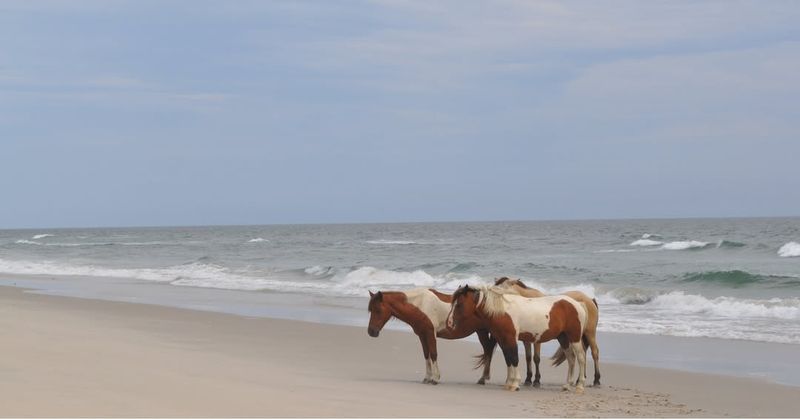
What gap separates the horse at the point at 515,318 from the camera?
9.54 meters

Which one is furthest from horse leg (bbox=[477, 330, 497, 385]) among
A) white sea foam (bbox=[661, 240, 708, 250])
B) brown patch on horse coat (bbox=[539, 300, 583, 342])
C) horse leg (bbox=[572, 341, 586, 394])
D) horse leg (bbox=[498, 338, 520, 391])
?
white sea foam (bbox=[661, 240, 708, 250])

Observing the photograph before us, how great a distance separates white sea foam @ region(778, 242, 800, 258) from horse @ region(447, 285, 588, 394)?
→ 112 feet

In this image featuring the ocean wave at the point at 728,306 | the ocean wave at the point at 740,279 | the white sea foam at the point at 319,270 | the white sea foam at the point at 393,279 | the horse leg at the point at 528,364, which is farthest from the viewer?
the white sea foam at the point at 319,270

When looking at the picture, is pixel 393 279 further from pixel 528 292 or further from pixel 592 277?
pixel 528 292

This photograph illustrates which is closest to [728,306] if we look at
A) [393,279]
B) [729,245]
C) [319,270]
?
[393,279]

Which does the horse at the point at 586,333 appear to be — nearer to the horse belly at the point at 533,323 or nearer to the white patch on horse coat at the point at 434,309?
the horse belly at the point at 533,323

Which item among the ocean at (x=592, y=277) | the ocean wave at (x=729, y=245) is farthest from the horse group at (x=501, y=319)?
the ocean wave at (x=729, y=245)

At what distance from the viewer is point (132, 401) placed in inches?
275

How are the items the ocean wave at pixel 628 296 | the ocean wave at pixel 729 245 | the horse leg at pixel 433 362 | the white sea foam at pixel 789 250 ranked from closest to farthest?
1. the horse leg at pixel 433 362
2. the ocean wave at pixel 628 296
3. the white sea foam at pixel 789 250
4. the ocean wave at pixel 729 245

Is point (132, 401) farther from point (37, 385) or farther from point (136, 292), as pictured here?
point (136, 292)

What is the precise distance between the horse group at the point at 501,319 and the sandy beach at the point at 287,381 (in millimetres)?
348

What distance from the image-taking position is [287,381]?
9.24m

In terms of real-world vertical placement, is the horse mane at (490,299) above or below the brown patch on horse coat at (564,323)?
above

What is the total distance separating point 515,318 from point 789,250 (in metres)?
35.7
